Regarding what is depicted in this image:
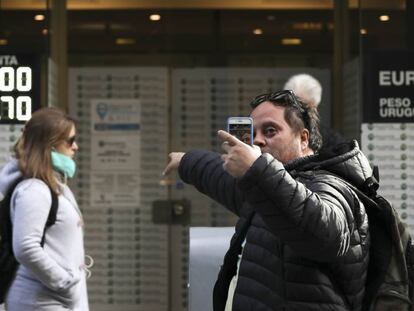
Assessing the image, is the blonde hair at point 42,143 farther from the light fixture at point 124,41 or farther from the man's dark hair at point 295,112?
the light fixture at point 124,41

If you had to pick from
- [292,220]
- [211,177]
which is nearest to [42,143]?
[211,177]

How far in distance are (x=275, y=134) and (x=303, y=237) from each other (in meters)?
0.49

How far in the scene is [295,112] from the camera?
2.97m

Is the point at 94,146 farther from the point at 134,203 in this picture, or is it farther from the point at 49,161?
the point at 49,161

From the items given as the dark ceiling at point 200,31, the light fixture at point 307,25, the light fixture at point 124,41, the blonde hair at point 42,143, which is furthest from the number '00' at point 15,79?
the blonde hair at point 42,143

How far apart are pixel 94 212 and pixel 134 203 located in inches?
14.7

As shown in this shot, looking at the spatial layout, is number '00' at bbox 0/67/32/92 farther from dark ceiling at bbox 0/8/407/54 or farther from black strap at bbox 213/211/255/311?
black strap at bbox 213/211/255/311

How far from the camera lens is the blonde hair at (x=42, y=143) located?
15.0ft

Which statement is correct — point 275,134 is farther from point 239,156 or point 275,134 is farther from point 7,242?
point 7,242

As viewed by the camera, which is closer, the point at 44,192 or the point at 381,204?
the point at 381,204

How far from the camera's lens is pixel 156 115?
8344mm

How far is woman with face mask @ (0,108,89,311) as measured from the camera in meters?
4.39

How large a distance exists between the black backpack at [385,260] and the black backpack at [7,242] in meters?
2.04

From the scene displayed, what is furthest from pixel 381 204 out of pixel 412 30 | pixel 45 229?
pixel 412 30
